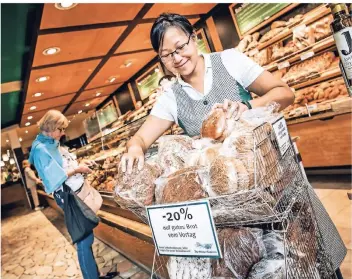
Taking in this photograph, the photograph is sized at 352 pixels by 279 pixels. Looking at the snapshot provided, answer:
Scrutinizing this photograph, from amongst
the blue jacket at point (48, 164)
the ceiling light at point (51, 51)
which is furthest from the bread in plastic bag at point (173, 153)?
the ceiling light at point (51, 51)

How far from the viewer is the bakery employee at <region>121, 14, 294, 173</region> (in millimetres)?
1089

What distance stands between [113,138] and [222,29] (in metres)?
2.65

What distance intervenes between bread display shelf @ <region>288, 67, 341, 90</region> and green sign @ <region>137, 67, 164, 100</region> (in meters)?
3.11

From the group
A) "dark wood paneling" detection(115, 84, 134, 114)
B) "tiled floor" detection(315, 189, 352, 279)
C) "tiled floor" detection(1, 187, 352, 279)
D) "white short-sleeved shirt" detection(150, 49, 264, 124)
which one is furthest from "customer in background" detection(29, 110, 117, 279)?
"dark wood paneling" detection(115, 84, 134, 114)

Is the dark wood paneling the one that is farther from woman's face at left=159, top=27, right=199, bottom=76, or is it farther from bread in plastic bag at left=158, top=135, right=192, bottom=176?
bread in plastic bag at left=158, top=135, right=192, bottom=176

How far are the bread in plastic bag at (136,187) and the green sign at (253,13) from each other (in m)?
4.17

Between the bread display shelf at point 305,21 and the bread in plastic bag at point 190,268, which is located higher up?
the bread display shelf at point 305,21

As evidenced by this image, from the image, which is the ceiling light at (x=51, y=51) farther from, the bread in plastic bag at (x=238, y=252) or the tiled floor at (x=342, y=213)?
the bread in plastic bag at (x=238, y=252)

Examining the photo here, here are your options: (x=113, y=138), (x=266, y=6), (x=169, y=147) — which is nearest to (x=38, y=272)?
(x=113, y=138)

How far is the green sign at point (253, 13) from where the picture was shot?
4.30 m

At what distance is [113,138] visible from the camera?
4090mm

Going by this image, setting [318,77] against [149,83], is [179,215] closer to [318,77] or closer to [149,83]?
[318,77]

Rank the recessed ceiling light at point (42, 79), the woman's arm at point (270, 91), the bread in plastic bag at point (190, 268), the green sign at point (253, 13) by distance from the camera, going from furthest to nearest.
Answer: the recessed ceiling light at point (42, 79)
the green sign at point (253, 13)
the woman's arm at point (270, 91)
the bread in plastic bag at point (190, 268)

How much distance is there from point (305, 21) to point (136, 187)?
386 cm
